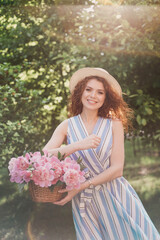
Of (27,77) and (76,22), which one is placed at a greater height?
(76,22)

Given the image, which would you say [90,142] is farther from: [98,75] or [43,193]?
[98,75]

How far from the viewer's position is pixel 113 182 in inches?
108

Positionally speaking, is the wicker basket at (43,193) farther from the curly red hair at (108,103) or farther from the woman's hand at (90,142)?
the curly red hair at (108,103)

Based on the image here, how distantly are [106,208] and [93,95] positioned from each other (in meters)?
0.87

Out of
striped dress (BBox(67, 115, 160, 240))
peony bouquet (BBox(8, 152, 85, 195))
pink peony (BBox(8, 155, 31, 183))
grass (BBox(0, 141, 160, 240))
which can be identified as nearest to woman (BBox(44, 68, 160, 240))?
striped dress (BBox(67, 115, 160, 240))

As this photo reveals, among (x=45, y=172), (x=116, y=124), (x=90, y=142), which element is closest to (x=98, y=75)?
(x=116, y=124)

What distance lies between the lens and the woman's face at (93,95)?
2.85 m

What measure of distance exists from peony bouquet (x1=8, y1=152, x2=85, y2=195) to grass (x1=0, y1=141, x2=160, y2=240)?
7.96 feet

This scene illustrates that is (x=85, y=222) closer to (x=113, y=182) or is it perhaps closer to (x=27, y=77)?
(x=113, y=182)

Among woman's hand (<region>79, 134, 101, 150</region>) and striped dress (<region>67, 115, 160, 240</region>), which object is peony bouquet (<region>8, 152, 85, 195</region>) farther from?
striped dress (<region>67, 115, 160, 240</region>)


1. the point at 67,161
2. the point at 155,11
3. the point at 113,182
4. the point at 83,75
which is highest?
the point at 155,11

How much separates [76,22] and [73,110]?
371 centimetres

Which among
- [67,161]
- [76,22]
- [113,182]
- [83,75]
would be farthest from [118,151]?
[76,22]

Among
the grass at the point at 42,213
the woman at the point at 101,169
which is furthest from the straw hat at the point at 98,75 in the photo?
the grass at the point at 42,213
